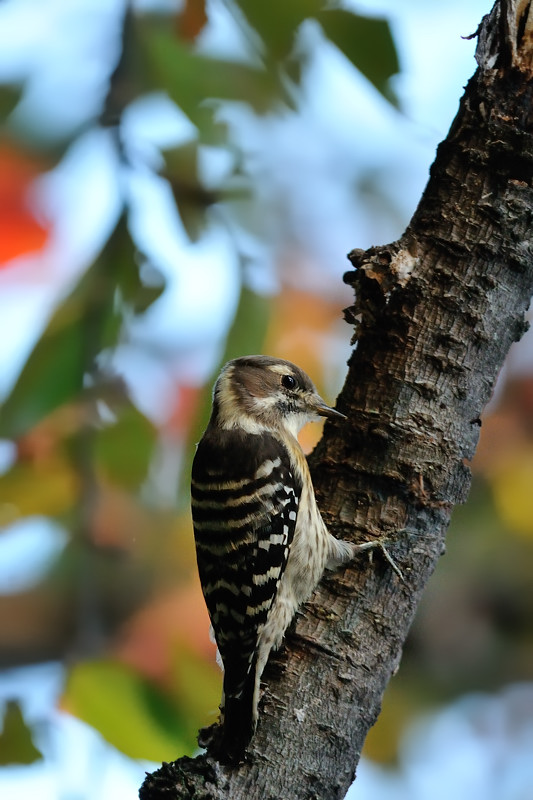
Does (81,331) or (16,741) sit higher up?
(81,331)

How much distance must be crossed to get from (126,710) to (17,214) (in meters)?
1.29

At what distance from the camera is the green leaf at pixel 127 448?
2312mm

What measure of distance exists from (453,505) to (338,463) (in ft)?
0.75

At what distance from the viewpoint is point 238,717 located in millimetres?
1344

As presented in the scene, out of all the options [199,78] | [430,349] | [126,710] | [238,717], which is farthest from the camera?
[126,710]

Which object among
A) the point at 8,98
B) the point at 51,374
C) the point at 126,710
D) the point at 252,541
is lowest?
the point at 126,710

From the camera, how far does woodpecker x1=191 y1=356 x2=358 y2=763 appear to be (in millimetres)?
1542


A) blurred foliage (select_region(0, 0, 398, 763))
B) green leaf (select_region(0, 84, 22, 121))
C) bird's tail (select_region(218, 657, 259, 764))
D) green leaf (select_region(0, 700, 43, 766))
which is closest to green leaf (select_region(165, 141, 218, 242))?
blurred foliage (select_region(0, 0, 398, 763))

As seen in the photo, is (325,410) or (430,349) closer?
(430,349)

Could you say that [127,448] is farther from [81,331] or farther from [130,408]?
[81,331]

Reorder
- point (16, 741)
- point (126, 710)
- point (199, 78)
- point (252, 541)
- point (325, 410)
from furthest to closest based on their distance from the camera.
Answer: point (16, 741)
point (126, 710)
point (199, 78)
point (325, 410)
point (252, 541)

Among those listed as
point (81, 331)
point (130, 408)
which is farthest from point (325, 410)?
point (130, 408)

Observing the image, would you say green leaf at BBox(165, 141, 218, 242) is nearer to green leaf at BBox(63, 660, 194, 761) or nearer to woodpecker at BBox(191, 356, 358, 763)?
woodpecker at BBox(191, 356, 358, 763)

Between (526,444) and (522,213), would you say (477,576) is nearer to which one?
(526,444)
